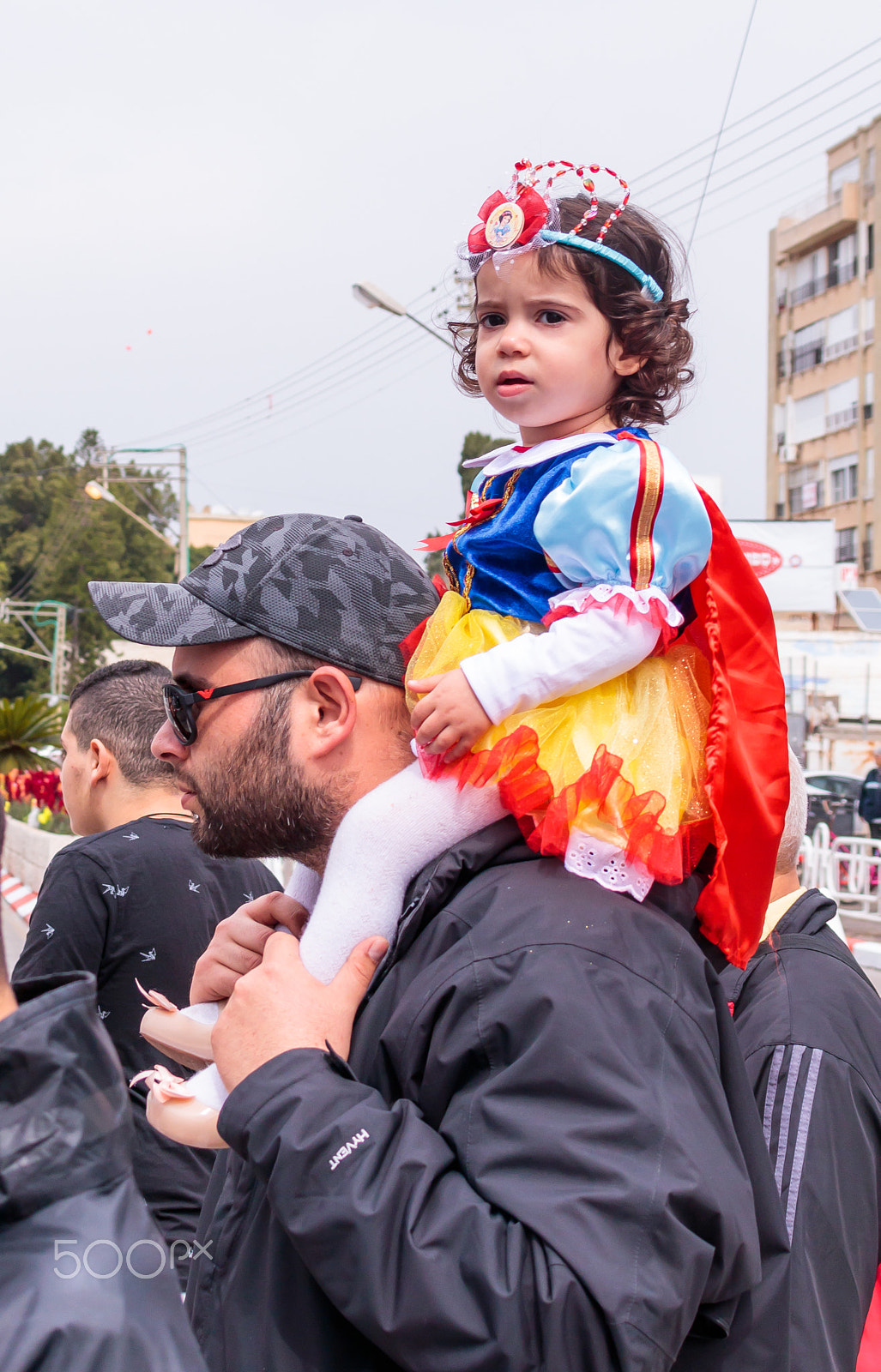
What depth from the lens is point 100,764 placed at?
12.8 feet

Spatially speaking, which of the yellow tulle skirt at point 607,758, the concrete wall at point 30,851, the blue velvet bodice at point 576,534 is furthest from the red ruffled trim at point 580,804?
the concrete wall at point 30,851

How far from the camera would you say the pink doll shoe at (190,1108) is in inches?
67.0

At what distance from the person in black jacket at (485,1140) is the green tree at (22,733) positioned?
8.58 meters

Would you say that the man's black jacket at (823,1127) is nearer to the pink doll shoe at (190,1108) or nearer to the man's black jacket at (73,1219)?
the pink doll shoe at (190,1108)

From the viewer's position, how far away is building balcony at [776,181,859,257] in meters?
46.0

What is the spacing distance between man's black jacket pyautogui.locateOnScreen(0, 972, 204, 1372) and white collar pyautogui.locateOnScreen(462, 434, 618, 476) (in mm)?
1284

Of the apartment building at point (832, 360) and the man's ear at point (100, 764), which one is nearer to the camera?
the man's ear at point (100, 764)

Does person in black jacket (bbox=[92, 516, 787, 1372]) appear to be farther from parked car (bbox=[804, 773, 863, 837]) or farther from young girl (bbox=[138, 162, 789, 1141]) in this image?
parked car (bbox=[804, 773, 863, 837])

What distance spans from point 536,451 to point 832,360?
50.5 meters

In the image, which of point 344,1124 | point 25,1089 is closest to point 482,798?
point 344,1124

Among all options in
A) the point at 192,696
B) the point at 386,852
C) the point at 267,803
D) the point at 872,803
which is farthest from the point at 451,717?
the point at 872,803

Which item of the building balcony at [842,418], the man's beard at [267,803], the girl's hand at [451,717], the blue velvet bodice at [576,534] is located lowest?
the man's beard at [267,803]

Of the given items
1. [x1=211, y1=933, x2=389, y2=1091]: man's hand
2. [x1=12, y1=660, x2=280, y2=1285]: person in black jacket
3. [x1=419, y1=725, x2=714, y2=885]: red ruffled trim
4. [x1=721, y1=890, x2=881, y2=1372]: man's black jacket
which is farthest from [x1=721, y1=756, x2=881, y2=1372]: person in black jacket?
[x1=12, y1=660, x2=280, y2=1285]: person in black jacket

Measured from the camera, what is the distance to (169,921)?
11.0 feet
